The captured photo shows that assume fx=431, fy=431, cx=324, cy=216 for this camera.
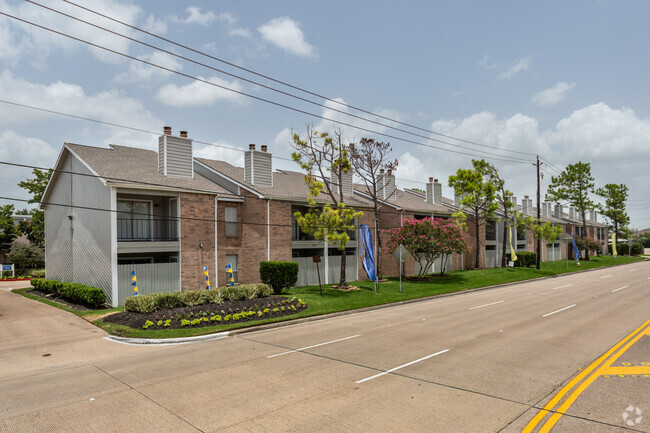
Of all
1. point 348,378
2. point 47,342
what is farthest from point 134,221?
point 348,378

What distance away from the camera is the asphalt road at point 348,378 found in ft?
22.6

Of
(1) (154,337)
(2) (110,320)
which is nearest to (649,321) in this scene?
(1) (154,337)

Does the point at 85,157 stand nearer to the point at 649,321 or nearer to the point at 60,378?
the point at 60,378

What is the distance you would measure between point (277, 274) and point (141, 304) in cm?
847

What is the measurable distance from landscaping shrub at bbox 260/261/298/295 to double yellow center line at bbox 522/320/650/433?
15.8m

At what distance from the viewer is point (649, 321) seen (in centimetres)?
1540

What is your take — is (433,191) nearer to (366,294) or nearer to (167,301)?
(366,294)

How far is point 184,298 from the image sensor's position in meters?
17.3

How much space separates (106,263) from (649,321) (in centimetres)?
2269

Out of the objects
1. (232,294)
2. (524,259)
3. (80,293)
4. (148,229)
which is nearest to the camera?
(232,294)

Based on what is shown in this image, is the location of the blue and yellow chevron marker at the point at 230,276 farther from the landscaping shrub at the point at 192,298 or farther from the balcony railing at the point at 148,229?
the landscaping shrub at the point at 192,298

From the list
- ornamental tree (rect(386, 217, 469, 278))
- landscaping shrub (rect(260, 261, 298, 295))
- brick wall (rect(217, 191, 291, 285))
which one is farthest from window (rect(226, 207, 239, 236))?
ornamental tree (rect(386, 217, 469, 278))

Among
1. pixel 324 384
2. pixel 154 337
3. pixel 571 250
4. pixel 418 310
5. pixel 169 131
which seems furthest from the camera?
pixel 571 250

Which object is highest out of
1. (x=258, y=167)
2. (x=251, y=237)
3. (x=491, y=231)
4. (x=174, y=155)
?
(x=174, y=155)
